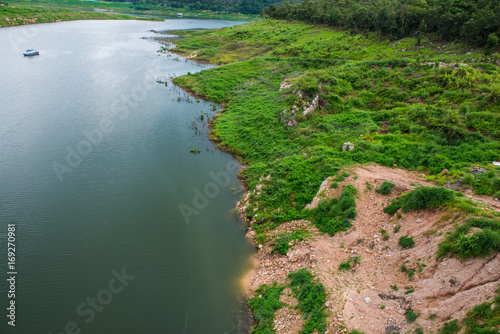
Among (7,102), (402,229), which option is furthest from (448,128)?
(7,102)

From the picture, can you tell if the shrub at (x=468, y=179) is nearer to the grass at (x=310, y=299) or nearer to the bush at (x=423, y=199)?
the bush at (x=423, y=199)

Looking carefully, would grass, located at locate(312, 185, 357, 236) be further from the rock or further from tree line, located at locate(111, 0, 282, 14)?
tree line, located at locate(111, 0, 282, 14)

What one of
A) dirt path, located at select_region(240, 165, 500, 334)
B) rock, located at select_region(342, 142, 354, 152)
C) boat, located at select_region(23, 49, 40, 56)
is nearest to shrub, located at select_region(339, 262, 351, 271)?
dirt path, located at select_region(240, 165, 500, 334)

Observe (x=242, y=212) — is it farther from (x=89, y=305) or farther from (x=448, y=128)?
(x=448, y=128)

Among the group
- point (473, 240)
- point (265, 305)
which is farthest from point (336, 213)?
point (473, 240)

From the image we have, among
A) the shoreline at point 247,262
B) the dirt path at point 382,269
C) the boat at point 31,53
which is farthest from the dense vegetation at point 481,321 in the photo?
the boat at point 31,53

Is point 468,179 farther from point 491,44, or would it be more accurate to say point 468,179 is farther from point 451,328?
point 491,44
